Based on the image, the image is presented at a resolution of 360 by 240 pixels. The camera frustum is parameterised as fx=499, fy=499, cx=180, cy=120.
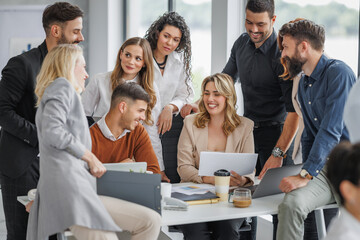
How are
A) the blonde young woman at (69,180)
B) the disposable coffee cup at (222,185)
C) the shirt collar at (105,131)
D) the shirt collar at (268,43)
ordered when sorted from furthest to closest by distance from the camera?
1. the shirt collar at (268,43)
2. the shirt collar at (105,131)
3. the disposable coffee cup at (222,185)
4. the blonde young woman at (69,180)

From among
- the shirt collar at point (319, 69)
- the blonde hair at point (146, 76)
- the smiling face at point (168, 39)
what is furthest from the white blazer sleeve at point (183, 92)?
the shirt collar at point (319, 69)

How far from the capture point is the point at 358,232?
1.43 metres

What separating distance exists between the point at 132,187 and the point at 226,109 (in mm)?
1096

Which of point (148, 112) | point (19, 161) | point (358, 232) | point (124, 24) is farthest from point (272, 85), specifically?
point (124, 24)

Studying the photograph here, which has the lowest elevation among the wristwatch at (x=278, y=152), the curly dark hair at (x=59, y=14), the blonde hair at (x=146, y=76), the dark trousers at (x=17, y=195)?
the dark trousers at (x=17, y=195)

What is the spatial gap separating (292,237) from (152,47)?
1725 mm

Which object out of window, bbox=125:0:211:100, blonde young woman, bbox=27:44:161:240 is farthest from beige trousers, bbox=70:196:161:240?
window, bbox=125:0:211:100

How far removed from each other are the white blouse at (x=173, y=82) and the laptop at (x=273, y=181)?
39.7 inches

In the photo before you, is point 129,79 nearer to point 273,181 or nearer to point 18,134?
point 18,134

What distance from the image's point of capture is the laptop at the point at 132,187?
217 centimetres

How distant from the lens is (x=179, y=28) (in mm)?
3422

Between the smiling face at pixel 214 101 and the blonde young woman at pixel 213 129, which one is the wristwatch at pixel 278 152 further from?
the smiling face at pixel 214 101

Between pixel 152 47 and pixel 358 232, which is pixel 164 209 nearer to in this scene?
pixel 358 232

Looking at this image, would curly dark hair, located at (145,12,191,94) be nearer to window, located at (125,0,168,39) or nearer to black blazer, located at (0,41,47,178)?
black blazer, located at (0,41,47,178)
